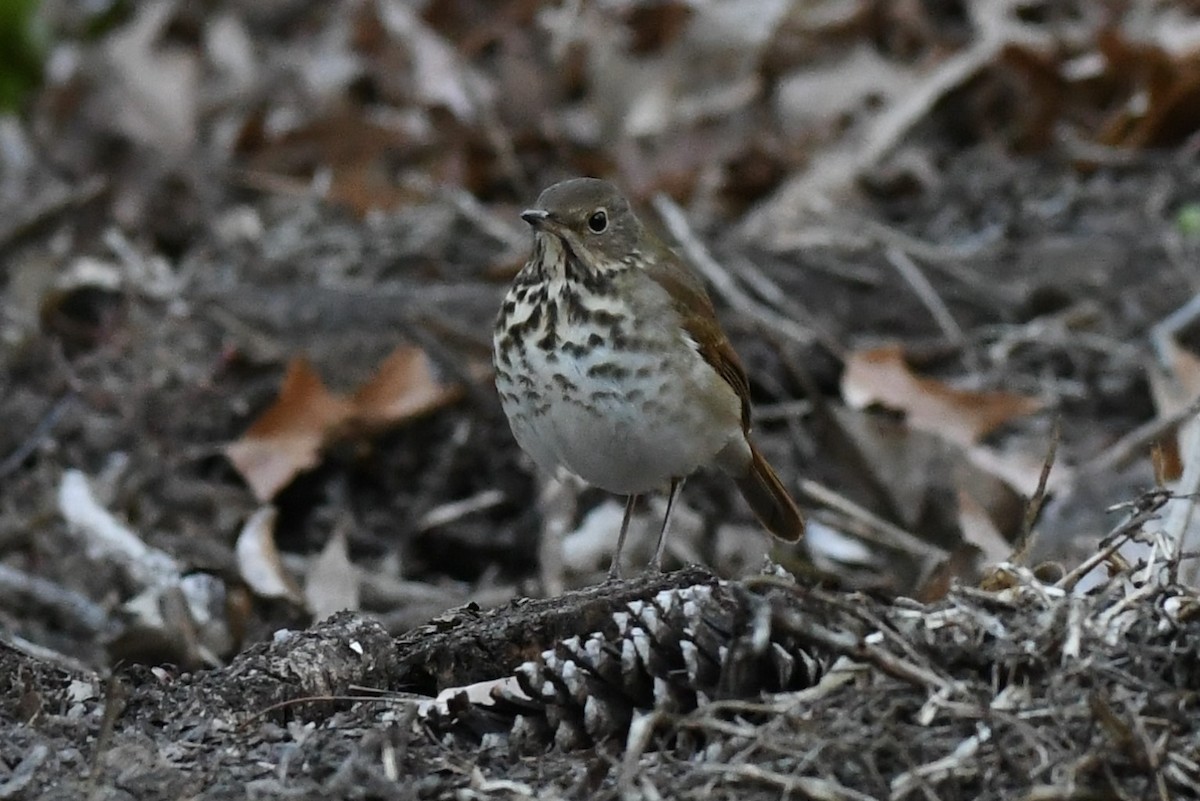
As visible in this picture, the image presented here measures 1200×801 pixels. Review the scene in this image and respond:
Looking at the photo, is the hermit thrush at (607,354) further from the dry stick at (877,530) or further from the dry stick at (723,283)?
the dry stick at (723,283)

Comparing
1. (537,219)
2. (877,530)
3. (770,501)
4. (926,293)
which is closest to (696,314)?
(537,219)

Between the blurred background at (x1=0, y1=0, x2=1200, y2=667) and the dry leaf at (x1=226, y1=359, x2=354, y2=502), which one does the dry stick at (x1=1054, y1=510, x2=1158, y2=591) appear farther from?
the dry leaf at (x1=226, y1=359, x2=354, y2=502)

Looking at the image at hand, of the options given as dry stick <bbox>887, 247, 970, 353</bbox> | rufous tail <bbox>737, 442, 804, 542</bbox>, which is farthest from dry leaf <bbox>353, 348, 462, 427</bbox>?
dry stick <bbox>887, 247, 970, 353</bbox>

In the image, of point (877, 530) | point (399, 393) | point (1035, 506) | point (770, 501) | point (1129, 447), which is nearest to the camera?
point (1035, 506)

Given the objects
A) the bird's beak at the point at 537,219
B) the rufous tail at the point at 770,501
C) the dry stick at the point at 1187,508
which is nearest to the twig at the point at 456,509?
the rufous tail at the point at 770,501

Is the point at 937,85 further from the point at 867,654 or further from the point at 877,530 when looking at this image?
the point at 867,654

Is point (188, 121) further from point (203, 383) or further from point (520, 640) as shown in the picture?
point (520, 640)
